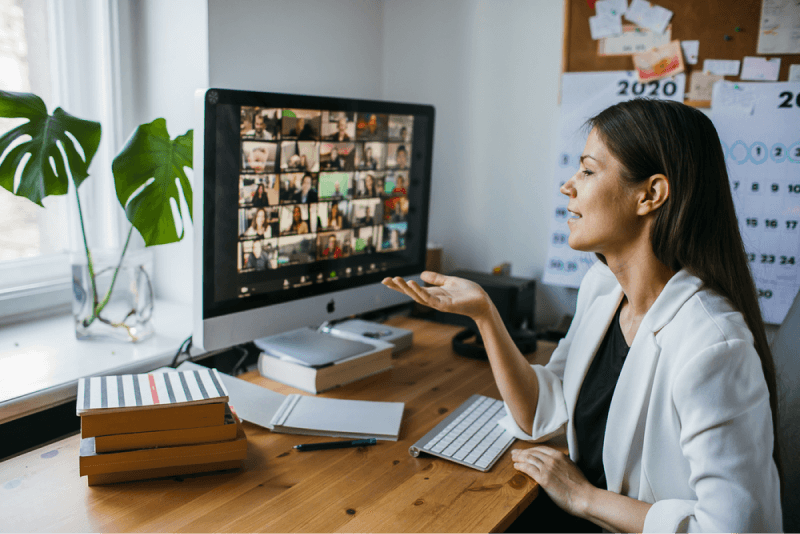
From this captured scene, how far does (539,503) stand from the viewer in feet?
4.61

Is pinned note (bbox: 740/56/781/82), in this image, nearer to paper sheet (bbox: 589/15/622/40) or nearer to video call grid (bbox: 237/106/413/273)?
paper sheet (bbox: 589/15/622/40)

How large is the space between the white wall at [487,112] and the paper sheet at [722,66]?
418 millimetres

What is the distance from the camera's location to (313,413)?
119cm

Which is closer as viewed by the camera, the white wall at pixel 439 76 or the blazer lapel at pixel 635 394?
the blazer lapel at pixel 635 394

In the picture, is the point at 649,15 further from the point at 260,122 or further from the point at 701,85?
the point at 260,122

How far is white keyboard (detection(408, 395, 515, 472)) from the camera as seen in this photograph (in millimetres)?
1060

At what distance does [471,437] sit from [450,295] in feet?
0.90

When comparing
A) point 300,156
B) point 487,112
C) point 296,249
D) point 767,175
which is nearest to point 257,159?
point 300,156

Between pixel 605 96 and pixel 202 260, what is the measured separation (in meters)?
1.27

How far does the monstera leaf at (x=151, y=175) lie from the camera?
4.05 feet

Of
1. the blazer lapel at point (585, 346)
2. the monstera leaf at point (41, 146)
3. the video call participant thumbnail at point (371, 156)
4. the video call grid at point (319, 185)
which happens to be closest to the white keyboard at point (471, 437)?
the blazer lapel at point (585, 346)

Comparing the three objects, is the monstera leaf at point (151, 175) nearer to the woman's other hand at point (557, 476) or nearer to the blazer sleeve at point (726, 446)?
the woman's other hand at point (557, 476)

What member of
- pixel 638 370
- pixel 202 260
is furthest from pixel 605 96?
pixel 202 260

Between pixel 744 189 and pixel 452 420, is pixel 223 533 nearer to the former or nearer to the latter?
pixel 452 420
